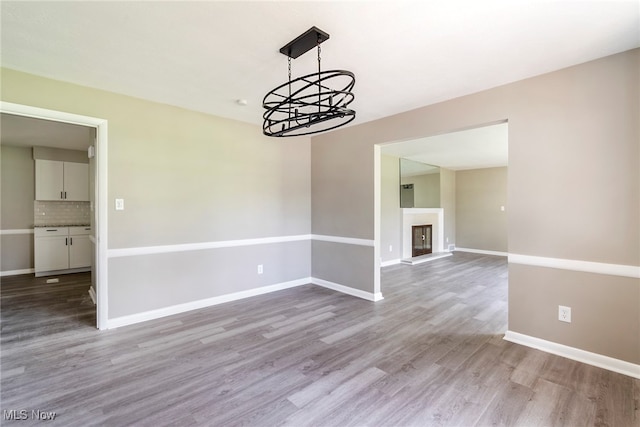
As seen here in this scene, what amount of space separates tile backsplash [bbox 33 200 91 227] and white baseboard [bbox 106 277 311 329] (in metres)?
4.16

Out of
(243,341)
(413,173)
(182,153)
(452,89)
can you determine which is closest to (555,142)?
(452,89)

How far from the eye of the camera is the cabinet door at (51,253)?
16.6 ft

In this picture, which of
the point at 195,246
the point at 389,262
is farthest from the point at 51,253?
the point at 389,262

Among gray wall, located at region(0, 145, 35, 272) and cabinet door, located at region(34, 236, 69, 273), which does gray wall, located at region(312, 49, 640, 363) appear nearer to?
cabinet door, located at region(34, 236, 69, 273)

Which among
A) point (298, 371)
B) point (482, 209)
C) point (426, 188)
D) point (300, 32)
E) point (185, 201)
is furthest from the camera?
point (482, 209)

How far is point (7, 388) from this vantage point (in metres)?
1.93

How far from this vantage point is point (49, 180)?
17.3 ft

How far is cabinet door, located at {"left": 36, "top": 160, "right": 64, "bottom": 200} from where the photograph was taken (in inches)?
204

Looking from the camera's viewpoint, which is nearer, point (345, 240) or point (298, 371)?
point (298, 371)

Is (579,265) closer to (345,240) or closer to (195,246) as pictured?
(345,240)

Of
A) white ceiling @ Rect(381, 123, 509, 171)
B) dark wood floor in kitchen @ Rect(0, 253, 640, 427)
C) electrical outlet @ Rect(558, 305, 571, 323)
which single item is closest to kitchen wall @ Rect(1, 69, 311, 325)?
dark wood floor in kitchen @ Rect(0, 253, 640, 427)

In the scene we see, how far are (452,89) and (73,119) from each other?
3.81 m

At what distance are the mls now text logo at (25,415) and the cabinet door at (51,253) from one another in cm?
468

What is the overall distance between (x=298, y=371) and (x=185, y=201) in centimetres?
241
